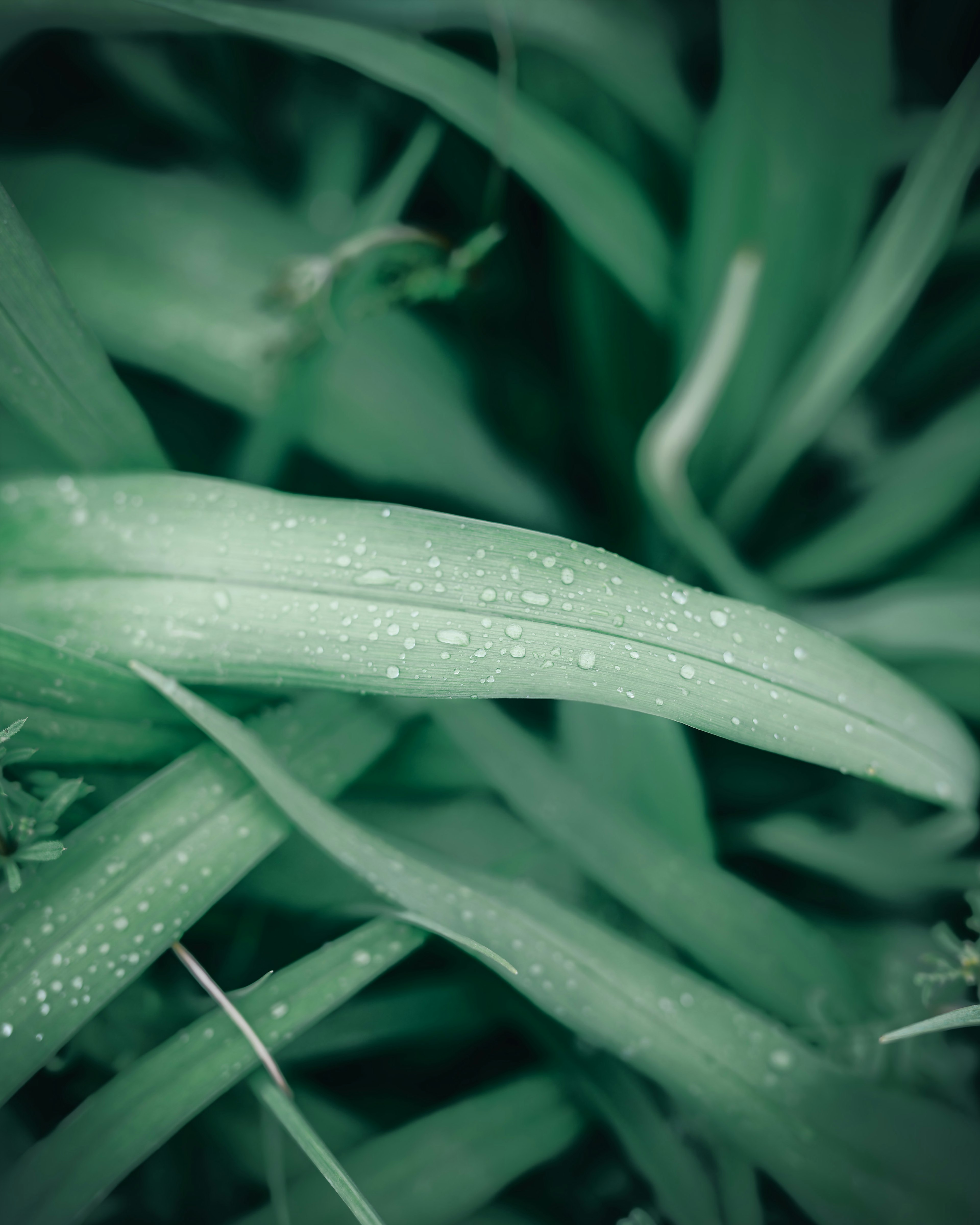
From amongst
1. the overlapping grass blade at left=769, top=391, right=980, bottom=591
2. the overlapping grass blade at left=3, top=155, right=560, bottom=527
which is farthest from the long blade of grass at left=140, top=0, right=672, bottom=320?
the overlapping grass blade at left=769, top=391, right=980, bottom=591

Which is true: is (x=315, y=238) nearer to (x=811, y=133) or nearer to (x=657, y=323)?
(x=657, y=323)

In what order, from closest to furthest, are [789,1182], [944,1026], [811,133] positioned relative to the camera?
[944,1026] < [789,1182] < [811,133]

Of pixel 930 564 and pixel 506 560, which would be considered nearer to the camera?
pixel 506 560

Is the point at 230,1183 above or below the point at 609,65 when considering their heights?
below

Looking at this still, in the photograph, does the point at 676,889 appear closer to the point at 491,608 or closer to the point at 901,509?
the point at 491,608

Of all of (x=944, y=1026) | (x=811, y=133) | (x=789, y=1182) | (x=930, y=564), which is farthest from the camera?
(x=930, y=564)

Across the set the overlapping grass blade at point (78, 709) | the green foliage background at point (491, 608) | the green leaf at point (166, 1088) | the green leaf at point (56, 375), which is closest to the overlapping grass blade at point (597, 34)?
the green foliage background at point (491, 608)

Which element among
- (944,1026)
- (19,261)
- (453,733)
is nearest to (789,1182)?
(944,1026)
